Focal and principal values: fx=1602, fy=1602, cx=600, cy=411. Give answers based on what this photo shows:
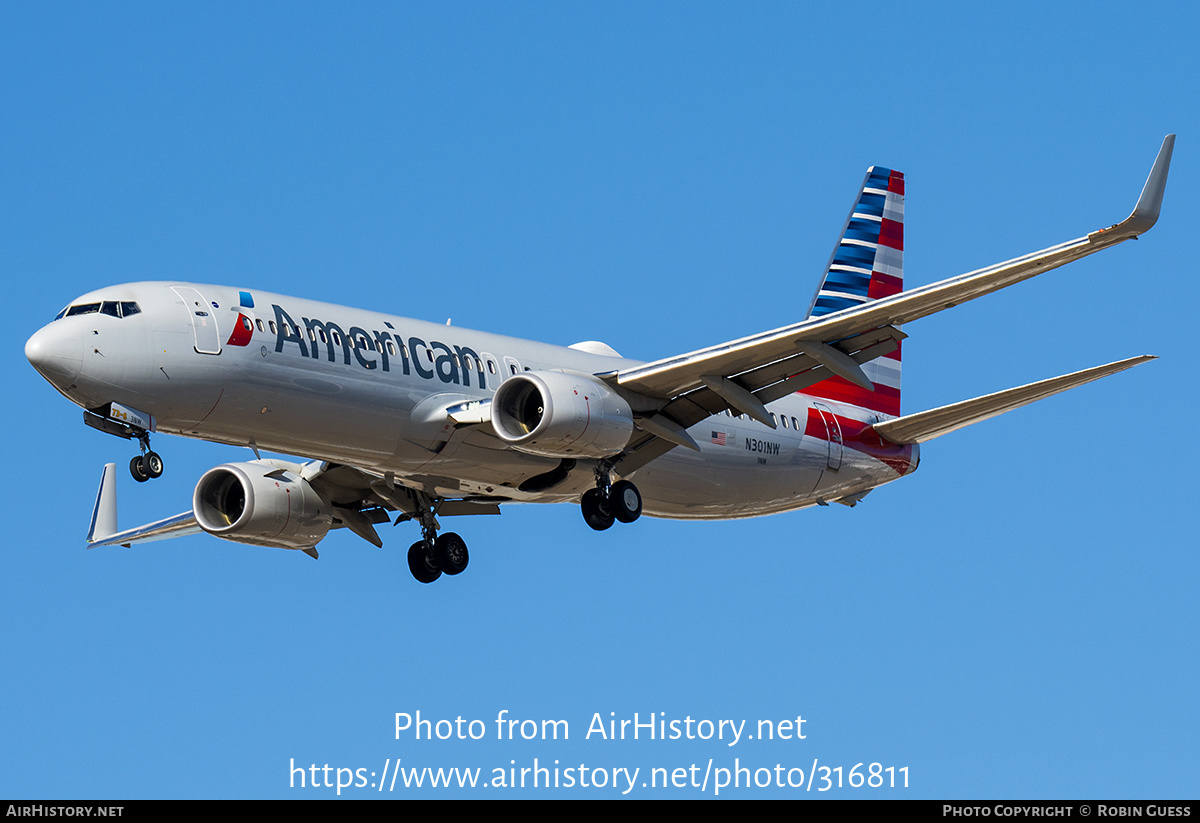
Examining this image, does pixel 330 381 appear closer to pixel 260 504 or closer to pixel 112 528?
pixel 260 504

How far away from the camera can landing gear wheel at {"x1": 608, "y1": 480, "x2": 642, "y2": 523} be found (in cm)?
3309

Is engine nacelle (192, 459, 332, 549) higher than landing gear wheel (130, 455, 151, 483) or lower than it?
higher

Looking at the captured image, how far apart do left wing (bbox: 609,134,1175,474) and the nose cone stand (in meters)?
10.3

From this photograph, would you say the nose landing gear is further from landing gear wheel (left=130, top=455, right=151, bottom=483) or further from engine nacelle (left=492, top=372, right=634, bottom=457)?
engine nacelle (left=492, top=372, right=634, bottom=457)

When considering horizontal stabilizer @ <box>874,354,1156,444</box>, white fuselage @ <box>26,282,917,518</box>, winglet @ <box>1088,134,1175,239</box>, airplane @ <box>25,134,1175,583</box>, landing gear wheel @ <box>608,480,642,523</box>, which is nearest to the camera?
winglet @ <box>1088,134,1175,239</box>

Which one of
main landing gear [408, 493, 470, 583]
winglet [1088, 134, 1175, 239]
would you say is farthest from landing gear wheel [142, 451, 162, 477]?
winglet [1088, 134, 1175, 239]

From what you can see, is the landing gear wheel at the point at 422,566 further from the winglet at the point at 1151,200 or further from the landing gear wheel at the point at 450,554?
the winglet at the point at 1151,200

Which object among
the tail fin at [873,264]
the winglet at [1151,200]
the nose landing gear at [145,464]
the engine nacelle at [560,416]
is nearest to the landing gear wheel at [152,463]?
the nose landing gear at [145,464]

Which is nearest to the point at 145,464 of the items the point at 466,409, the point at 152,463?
the point at 152,463

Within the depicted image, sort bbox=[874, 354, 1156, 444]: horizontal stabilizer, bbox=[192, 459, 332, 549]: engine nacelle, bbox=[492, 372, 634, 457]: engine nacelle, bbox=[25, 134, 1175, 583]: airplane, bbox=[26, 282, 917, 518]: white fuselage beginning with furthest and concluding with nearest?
bbox=[192, 459, 332, 549]: engine nacelle, bbox=[874, 354, 1156, 444]: horizontal stabilizer, bbox=[492, 372, 634, 457]: engine nacelle, bbox=[25, 134, 1175, 583]: airplane, bbox=[26, 282, 917, 518]: white fuselage

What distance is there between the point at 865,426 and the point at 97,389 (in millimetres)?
19940

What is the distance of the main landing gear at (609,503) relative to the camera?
33125 millimetres

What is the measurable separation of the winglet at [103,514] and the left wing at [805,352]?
15.4m

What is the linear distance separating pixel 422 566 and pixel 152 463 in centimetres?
932
